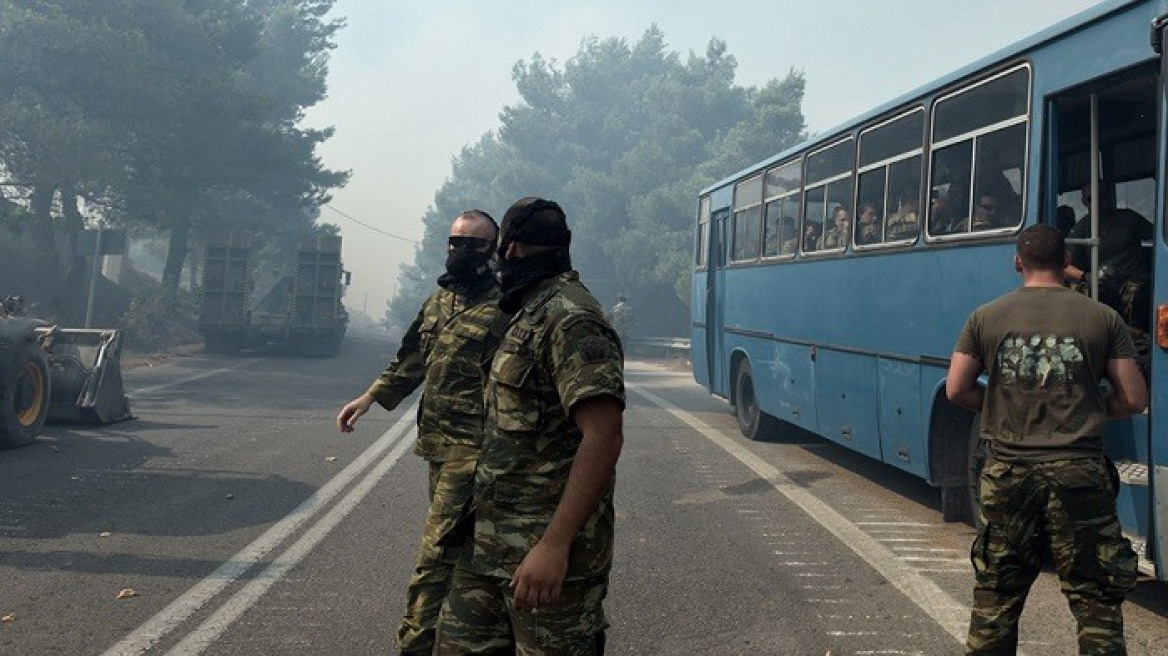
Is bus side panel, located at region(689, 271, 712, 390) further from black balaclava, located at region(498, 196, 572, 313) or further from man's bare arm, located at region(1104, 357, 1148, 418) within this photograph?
black balaclava, located at region(498, 196, 572, 313)

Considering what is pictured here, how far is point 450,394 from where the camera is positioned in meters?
4.67

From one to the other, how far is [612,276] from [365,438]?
4999 centimetres

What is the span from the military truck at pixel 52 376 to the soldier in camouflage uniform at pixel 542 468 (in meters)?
9.24

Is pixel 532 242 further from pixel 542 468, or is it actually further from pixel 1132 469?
pixel 1132 469

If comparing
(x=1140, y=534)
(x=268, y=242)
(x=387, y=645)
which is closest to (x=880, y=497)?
(x=1140, y=534)

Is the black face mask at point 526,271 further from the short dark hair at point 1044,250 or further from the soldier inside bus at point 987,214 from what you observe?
the soldier inside bus at point 987,214

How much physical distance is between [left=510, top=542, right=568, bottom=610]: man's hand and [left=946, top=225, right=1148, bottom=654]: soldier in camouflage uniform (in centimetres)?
213

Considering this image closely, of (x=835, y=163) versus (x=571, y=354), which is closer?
(x=571, y=354)

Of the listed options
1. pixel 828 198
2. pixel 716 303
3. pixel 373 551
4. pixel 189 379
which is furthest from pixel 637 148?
pixel 373 551

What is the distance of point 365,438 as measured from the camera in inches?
516

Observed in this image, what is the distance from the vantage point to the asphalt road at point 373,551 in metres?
5.46

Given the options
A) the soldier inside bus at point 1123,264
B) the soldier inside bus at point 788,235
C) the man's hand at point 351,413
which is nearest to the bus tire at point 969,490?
the soldier inside bus at point 1123,264

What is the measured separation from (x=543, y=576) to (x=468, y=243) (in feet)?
7.26

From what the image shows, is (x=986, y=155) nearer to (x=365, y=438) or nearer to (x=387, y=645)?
(x=387, y=645)
